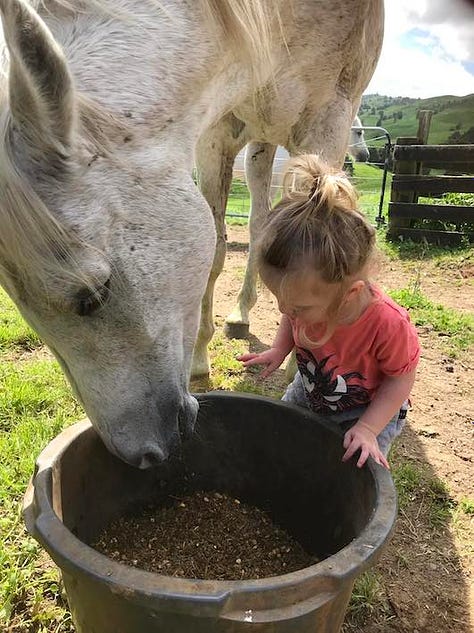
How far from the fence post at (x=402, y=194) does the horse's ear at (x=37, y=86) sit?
621cm

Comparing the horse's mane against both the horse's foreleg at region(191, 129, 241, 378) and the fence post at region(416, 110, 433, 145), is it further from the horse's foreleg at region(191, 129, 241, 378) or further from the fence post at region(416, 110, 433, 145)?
the fence post at region(416, 110, 433, 145)

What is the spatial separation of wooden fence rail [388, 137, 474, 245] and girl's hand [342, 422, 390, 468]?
546cm

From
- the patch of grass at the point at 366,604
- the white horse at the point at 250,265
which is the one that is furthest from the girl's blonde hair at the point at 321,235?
the white horse at the point at 250,265

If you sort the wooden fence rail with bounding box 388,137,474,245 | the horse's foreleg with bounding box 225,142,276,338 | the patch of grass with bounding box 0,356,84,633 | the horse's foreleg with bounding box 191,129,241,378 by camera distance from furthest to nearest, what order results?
1. the wooden fence rail with bounding box 388,137,474,245
2. the horse's foreleg with bounding box 225,142,276,338
3. the horse's foreleg with bounding box 191,129,241,378
4. the patch of grass with bounding box 0,356,84,633

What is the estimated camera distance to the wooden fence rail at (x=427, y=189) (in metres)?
6.68

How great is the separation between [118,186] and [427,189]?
6.29m

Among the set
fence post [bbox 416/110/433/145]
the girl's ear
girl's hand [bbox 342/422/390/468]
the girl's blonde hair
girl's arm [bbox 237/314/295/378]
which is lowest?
girl's hand [bbox 342/422/390/468]

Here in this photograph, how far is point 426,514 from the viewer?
220 centimetres

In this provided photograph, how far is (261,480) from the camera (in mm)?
2027

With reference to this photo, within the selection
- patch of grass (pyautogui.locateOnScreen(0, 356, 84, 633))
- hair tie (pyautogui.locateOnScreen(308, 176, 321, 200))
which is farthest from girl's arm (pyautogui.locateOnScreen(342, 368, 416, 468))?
patch of grass (pyautogui.locateOnScreen(0, 356, 84, 633))

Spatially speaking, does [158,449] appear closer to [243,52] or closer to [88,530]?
[88,530]

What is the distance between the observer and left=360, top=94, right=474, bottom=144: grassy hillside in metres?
40.0

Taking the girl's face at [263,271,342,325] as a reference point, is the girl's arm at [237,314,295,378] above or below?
below

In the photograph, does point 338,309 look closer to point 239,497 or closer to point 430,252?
point 239,497
